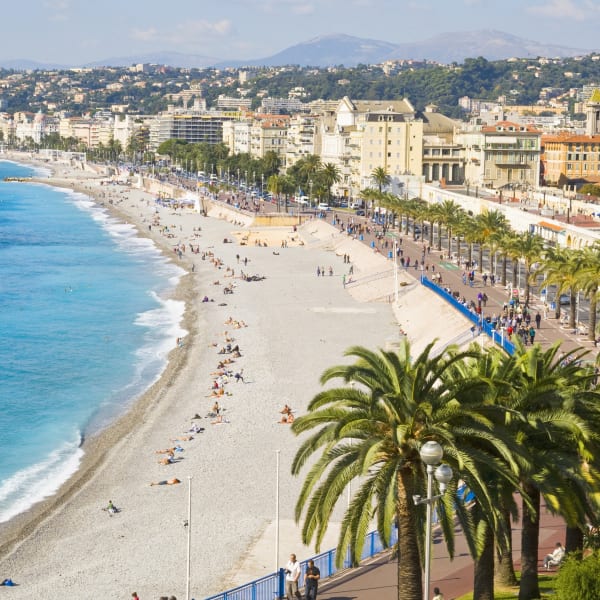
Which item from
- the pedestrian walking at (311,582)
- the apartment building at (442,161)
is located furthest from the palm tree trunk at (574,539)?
the apartment building at (442,161)

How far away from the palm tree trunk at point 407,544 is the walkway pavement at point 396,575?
9.11 ft

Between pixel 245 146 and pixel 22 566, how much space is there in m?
146

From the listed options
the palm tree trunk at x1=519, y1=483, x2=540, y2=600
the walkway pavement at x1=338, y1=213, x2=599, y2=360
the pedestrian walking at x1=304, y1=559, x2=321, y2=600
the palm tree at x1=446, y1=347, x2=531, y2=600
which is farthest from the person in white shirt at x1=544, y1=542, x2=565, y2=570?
the walkway pavement at x1=338, y1=213, x2=599, y2=360

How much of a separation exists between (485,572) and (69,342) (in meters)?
40.3

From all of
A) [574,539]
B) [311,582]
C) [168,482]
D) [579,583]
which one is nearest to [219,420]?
[168,482]

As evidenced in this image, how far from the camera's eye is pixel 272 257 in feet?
282

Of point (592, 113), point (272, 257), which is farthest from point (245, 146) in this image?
point (272, 257)

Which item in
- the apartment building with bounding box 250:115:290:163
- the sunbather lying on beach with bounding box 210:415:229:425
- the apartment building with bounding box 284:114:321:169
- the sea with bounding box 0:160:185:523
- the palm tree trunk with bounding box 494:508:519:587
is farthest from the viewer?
the apartment building with bounding box 250:115:290:163

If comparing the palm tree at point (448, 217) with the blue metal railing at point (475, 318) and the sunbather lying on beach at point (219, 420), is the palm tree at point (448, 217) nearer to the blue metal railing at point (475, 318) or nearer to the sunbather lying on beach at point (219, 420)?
the blue metal railing at point (475, 318)

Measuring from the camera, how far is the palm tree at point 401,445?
1554cm

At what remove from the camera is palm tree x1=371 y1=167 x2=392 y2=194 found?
10319 centimetres

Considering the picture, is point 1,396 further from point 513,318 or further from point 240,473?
point 513,318

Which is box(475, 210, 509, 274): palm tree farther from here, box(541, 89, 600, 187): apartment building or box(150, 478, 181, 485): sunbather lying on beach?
box(541, 89, 600, 187): apartment building

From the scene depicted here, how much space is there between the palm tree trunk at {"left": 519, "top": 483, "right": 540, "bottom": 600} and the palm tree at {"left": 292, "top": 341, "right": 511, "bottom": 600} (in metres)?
1.70
